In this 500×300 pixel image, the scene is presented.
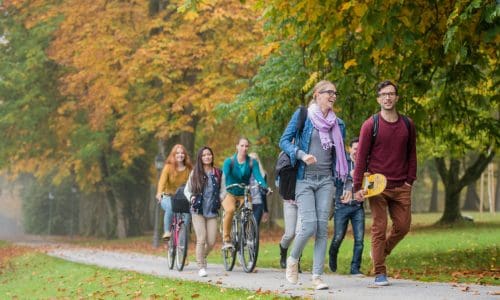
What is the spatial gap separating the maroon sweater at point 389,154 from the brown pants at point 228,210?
4751 millimetres

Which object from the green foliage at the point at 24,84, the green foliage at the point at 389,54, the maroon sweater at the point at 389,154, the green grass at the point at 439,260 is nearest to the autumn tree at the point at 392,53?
the green foliage at the point at 389,54

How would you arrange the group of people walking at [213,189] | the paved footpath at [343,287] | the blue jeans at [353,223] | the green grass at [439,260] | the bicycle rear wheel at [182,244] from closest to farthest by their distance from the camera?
the paved footpath at [343,287] → the green grass at [439,260] → the blue jeans at [353,223] → the group of people walking at [213,189] → the bicycle rear wheel at [182,244]

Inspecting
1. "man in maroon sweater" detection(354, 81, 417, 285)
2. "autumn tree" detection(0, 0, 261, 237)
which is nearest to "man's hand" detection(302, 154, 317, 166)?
"man in maroon sweater" detection(354, 81, 417, 285)

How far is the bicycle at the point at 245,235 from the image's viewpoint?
13508 millimetres

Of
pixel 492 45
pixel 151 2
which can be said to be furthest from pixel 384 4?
pixel 151 2

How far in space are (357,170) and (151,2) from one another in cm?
2345

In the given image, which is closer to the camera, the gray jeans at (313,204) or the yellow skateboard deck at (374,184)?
the yellow skateboard deck at (374,184)

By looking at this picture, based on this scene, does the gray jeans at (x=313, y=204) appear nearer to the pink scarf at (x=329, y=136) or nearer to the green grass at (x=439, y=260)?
the pink scarf at (x=329, y=136)

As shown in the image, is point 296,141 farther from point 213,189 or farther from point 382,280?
point 213,189

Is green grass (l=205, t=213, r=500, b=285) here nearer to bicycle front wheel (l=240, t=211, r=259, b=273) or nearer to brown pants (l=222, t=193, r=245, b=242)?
bicycle front wheel (l=240, t=211, r=259, b=273)

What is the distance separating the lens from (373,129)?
950 cm

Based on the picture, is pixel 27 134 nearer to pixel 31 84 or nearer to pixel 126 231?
pixel 31 84

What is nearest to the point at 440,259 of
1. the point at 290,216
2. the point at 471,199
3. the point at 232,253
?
the point at 232,253

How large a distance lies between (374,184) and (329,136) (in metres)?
0.71
